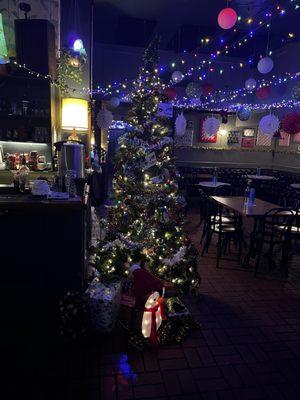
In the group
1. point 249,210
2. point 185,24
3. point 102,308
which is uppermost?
point 185,24

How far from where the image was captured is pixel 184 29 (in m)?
8.35

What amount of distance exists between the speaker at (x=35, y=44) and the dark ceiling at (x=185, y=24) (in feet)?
8.60

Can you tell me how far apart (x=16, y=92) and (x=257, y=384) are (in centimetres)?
539

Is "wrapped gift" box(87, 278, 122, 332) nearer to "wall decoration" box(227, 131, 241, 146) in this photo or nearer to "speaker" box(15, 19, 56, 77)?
"speaker" box(15, 19, 56, 77)

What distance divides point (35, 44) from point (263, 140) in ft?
25.4

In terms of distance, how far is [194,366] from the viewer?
249 cm

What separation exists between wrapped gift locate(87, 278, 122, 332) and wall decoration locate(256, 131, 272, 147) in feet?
28.9

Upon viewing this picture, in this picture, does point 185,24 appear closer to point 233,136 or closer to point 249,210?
point 233,136

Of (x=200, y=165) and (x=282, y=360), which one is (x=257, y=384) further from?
(x=200, y=165)

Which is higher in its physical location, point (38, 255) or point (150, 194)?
point (150, 194)

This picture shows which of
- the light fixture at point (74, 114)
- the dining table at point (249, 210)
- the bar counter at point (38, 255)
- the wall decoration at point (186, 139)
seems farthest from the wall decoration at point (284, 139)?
the bar counter at point (38, 255)

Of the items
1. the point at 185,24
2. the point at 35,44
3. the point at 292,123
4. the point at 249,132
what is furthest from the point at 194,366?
the point at 249,132

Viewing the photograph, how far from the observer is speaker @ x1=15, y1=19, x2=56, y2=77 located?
195 inches

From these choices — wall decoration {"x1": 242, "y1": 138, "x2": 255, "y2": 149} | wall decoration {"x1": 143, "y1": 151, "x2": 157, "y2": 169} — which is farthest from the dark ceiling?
wall decoration {"x1": 143, "y1": 151, "x2": 157, "y2": 169}
